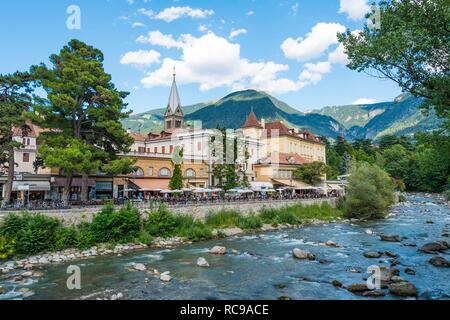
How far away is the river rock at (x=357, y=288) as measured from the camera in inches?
602

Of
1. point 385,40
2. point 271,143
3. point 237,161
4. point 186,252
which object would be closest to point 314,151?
point 271,143

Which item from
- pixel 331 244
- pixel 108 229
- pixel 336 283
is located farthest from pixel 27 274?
pixel 331 244

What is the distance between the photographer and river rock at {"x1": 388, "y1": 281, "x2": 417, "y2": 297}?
14.9m

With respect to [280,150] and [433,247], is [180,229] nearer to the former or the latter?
[433,247]

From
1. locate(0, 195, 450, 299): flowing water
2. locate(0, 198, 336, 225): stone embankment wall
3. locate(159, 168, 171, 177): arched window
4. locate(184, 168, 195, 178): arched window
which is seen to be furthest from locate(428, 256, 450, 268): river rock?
locate(184, 168, 195, 178): arched window

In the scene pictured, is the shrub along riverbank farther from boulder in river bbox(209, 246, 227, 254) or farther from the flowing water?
boulder in river bbox(209, 246, 227, 254)

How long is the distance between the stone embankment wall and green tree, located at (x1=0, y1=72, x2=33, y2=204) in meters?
5.77

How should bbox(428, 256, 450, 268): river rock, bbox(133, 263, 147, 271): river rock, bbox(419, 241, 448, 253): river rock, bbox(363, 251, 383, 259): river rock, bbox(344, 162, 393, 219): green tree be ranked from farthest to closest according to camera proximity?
bbox(344, 162, 393, 219): green tree, bbox(419, 241, 448, 253): river rock, bbox(363, 251, 383, 259): river rock, bbox(428, 256, 450, 268): river rock, bbox(133, 263, 147, 271): river rock

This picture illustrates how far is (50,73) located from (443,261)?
3106 centimetres

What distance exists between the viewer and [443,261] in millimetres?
20203

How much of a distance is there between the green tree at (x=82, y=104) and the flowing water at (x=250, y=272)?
1011 cm

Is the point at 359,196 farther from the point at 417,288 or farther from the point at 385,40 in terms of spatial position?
the point at 385,40
